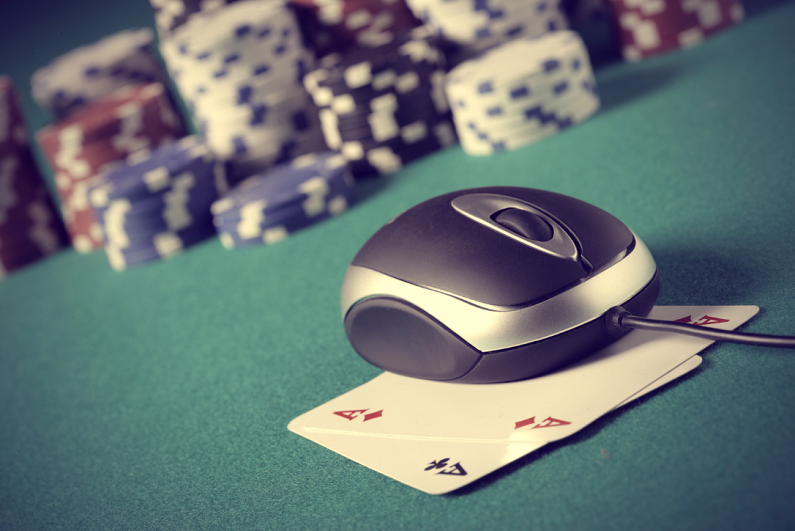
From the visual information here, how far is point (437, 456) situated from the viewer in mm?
903

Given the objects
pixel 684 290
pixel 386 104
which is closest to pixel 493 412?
pixel 684 290

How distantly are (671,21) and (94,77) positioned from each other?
8.25ft

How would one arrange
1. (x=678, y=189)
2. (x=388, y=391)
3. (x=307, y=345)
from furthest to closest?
(x=678, y=189)
(x=307, y=345)
(x=388, y=391)

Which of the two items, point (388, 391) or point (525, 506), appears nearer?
point (525, 506)

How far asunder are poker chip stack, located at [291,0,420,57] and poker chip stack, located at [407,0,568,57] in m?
0.15

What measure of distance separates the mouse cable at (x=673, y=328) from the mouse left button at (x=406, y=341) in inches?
7.4

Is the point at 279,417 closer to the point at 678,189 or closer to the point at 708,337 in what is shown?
the point at 708,337

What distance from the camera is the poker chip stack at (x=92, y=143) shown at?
266 centimetres

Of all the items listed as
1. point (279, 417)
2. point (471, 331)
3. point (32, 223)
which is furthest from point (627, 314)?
point (32, 223)

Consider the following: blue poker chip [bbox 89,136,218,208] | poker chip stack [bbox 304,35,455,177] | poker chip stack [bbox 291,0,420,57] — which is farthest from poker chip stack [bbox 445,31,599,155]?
blue poker chip [bbox 89,136,218,208]

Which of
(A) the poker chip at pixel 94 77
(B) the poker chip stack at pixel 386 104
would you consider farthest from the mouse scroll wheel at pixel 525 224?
(A) the poker chip at pixel 94 77

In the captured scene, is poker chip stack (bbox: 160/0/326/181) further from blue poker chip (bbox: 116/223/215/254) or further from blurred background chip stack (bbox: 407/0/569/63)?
→ blurred background chip stack (bbox: 407/0/569/63)

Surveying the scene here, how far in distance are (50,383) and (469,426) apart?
1.20 metres

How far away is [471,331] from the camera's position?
35.6 inches
